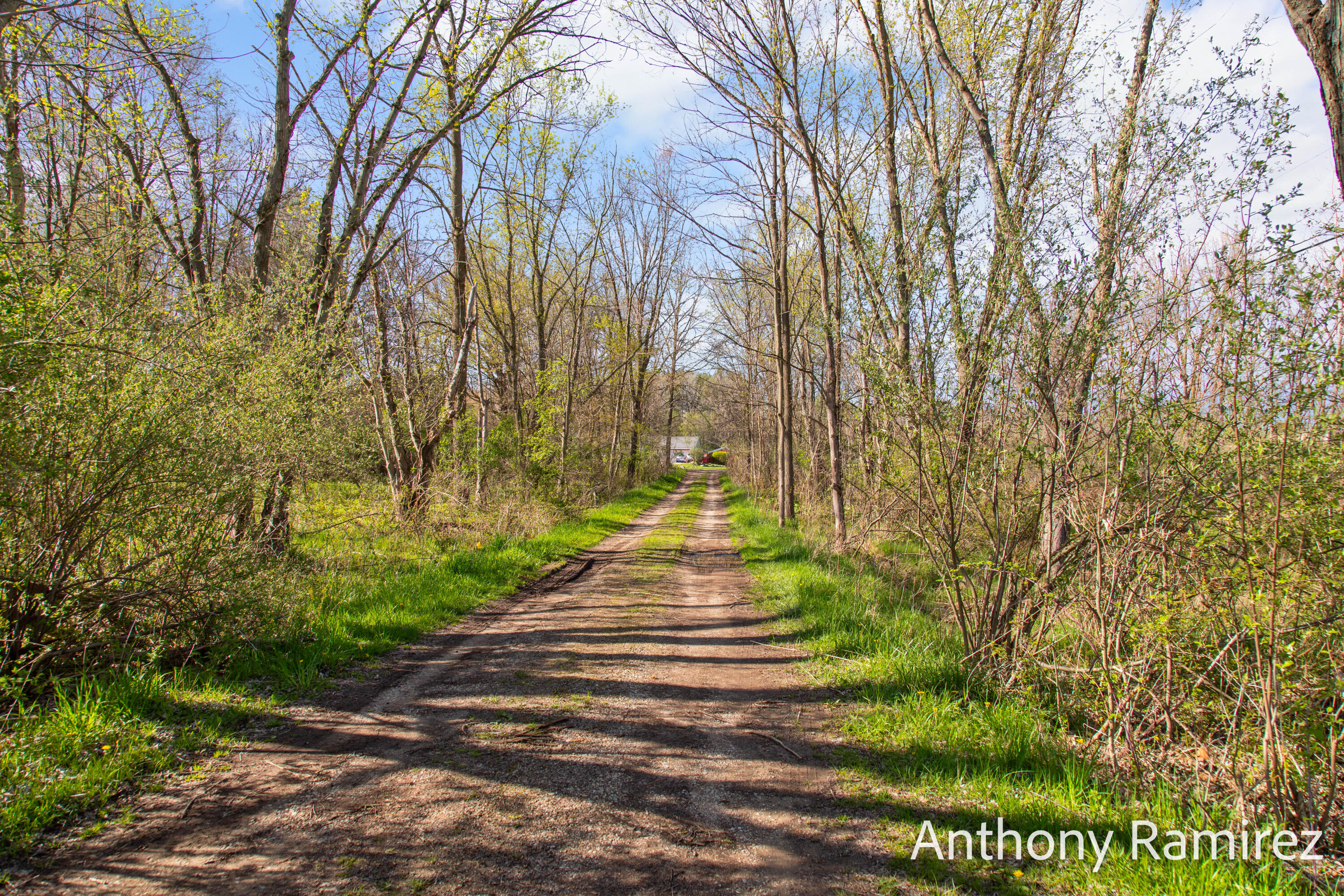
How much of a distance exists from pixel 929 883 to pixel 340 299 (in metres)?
10.3

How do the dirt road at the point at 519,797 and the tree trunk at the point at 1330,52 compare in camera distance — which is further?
the tree trunk at the point at 1330,52

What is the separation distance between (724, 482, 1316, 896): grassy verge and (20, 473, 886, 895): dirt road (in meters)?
0.32

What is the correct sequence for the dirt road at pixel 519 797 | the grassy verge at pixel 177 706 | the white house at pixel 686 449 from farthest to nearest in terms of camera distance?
the white house at pixel 686 449 → the grassy verge at pixel 177 706 → the dirt road at pixel 519 797

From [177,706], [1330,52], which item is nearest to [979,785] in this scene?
[1330,52]

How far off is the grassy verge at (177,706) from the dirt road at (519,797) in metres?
0.29

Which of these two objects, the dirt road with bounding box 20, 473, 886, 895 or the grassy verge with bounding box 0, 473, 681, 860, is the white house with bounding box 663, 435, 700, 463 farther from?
the dirt road with bounding box 20, 473, 886, 895

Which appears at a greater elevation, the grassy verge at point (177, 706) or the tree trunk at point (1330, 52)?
the tree trunk at point (1330, 52)

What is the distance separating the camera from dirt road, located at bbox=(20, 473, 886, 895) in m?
2.62

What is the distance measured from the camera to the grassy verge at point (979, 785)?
8.68 feet

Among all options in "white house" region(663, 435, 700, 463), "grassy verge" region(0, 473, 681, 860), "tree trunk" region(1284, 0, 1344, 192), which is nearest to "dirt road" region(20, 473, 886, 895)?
"grassy verge" region(0, 473, 681, 860)

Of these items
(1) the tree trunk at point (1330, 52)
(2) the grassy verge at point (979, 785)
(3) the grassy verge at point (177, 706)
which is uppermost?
(1) the tree trunk at point (1330, 52)

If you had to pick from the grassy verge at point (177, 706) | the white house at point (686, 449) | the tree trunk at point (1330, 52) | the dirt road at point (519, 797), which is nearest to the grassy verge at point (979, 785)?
the dirt road at point (519, 797)

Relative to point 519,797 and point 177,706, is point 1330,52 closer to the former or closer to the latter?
point 519,797

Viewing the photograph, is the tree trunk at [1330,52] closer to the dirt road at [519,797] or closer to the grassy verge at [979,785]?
the grassy verge at [979,785]
